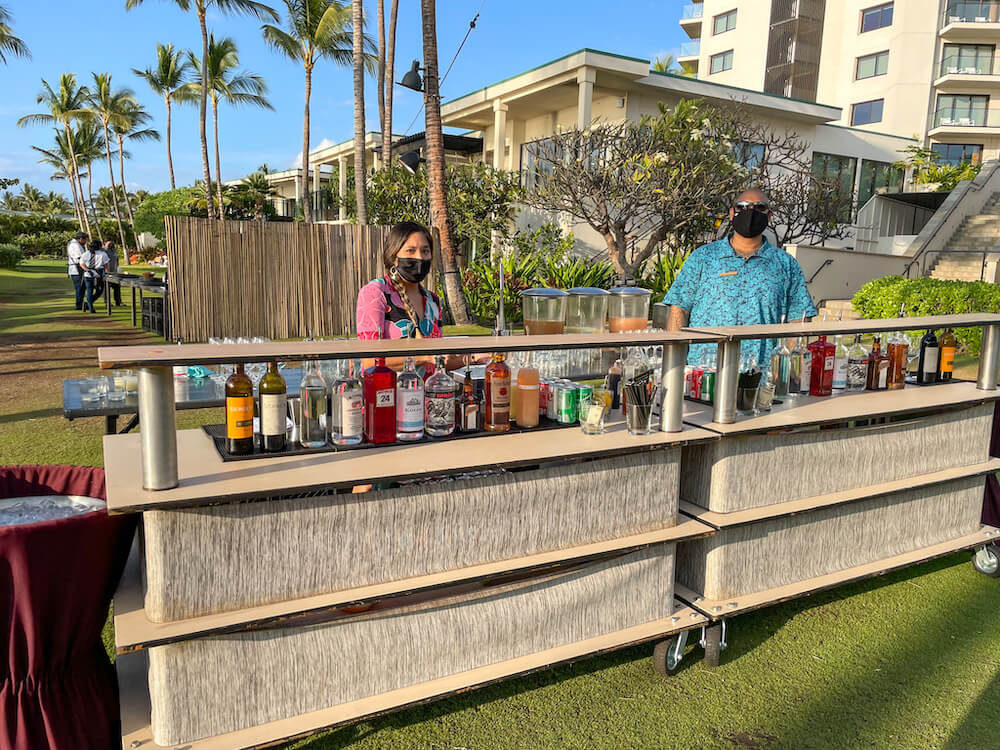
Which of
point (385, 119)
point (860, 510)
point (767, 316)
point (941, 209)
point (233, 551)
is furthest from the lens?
point (941, 209)

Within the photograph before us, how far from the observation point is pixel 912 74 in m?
31.8

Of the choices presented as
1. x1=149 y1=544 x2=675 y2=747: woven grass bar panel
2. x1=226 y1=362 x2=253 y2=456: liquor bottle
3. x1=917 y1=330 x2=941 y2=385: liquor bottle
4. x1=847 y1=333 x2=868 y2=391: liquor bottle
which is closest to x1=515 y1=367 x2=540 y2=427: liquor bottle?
x1=149 y1=544 x2=675 y2=747: woven grass bar panel

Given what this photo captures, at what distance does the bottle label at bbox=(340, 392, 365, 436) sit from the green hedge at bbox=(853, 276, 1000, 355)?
10.8 meters

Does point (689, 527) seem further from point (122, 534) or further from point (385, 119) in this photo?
point (385, 119)

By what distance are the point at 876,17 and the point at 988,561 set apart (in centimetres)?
3766

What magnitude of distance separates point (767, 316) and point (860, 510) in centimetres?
117

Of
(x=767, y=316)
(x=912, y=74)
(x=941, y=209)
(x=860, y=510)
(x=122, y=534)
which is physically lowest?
(x=860, y=510)

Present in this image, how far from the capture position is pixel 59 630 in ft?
6.66

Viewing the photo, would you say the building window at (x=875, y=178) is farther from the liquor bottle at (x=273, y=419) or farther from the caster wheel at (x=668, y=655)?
the liquor bottle at (x=273, y=419)

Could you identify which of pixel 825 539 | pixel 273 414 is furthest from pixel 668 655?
pixel 273 414

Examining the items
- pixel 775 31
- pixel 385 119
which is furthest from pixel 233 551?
pixel 775 31

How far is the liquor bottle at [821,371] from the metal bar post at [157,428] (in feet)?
9.40

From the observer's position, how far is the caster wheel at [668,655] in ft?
9.37

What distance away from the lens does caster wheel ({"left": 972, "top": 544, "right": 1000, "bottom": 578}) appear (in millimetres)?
3861
